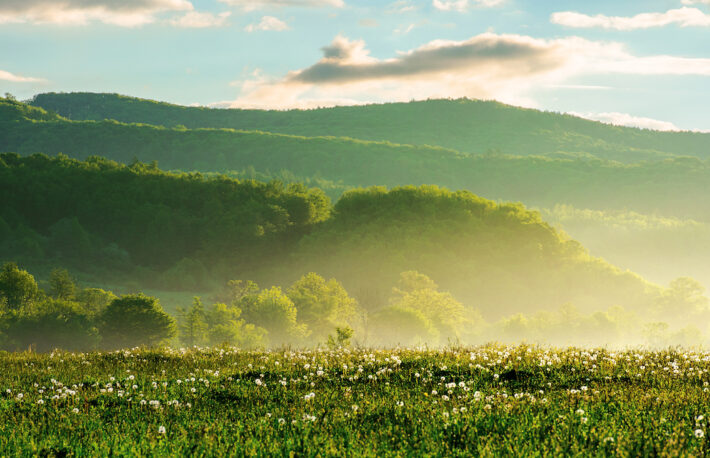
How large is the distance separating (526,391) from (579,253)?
Answer: 162 m

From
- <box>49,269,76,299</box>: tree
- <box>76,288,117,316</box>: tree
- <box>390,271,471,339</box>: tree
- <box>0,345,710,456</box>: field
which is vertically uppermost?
<box>0,345,710,456</box>: field

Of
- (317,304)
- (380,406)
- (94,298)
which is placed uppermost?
(380,406)

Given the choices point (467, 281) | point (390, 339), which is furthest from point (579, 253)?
point (390, 339)

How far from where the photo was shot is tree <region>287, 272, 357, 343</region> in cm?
10406

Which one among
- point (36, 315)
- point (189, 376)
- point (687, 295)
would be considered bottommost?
point (687, 295)

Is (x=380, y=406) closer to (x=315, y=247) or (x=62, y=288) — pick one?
(x=62, y=288)

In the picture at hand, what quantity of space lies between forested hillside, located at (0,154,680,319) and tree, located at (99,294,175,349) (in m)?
50.3

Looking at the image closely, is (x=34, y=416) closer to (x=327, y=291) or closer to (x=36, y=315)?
(x=36, y=315)

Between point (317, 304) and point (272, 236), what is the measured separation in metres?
37.3

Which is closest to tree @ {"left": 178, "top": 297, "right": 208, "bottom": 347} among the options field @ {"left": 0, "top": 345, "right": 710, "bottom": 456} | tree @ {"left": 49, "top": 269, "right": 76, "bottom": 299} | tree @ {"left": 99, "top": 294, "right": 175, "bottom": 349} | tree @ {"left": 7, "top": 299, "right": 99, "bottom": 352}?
tree @ {"left": 99, "top": 294, "right": 175, "bottom": 349}

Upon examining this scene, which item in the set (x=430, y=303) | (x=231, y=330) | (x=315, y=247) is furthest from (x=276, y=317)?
(x=430, y=303)

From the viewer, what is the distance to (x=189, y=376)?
1219cm

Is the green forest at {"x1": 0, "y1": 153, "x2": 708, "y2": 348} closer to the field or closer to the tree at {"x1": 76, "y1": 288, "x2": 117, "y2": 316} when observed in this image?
the tree at {"x1": 76, "y1": 288, "x2": 117, "y2": 316}

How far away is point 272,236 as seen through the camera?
13700 centimetres
